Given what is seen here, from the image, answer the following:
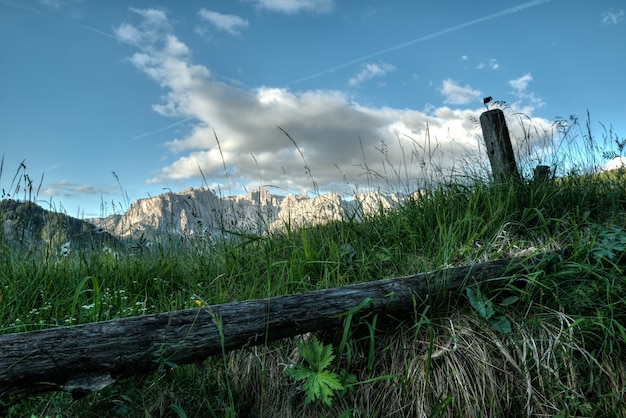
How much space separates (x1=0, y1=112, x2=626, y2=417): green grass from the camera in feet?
9.00

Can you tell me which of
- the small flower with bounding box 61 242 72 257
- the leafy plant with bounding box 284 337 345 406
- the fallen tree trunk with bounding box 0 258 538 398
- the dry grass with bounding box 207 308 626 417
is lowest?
the dry grass with bounding box 207 308 626 417

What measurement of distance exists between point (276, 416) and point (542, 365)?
1810 mm

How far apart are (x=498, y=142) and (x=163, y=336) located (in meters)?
5.22

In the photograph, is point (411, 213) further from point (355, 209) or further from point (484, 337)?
point (484, 337)

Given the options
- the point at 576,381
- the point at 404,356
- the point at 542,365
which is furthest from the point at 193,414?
the point at 576,381

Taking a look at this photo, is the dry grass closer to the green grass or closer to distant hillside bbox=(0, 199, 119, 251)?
the green grass

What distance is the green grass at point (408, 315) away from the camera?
274cm

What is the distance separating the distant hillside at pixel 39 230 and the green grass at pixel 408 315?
0.21 m

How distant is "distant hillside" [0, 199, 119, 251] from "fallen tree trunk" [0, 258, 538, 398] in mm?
3196

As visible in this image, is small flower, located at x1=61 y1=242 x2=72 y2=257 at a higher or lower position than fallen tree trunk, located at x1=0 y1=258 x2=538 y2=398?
higher

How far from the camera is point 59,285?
4332 millimetres

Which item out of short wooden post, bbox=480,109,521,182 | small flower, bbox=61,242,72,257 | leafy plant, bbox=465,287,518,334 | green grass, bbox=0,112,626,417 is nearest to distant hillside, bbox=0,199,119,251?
small flower, bbox=61,242,72,257

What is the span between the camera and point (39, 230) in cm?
535

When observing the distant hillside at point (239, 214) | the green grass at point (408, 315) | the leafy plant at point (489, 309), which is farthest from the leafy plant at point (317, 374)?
the distant hillside at point (239, 214)
